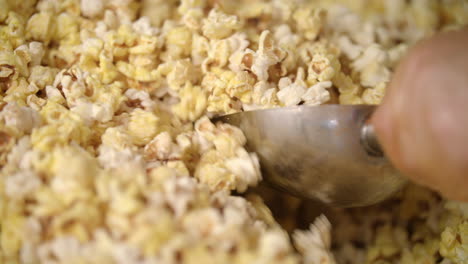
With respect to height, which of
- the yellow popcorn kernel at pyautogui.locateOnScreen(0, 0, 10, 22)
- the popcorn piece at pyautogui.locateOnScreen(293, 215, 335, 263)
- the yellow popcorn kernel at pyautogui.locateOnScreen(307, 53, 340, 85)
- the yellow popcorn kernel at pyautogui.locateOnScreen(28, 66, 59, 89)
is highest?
the yellow popcorn kernel at pyautogui.locateOnScreen(0, 0, 10, 22)

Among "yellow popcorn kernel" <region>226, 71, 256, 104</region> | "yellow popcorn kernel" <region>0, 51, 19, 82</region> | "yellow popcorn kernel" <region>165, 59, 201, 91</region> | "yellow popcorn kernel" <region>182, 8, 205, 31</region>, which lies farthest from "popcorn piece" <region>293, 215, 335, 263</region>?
"yellow popcorn kernel" <region>0, 51, 19, 82</region>

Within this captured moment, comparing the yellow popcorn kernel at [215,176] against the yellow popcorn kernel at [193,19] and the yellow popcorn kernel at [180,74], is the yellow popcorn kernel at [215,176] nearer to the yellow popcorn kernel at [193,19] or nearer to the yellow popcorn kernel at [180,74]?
the yellow popcorn kernel at [180,74]

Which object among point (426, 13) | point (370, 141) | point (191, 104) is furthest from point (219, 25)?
point (426, 13)

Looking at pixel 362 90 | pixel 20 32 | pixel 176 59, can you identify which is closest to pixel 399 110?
pixel 362 90

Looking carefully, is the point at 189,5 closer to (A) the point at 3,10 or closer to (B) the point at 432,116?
(A) the point at 3,10

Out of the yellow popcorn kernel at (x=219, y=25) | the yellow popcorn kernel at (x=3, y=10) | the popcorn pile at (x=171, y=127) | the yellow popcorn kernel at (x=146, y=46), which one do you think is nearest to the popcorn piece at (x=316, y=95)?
the popcorn pile at (x=171, y=127)

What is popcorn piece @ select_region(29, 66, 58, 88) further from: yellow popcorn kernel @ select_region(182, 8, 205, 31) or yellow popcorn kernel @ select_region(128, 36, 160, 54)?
yellow popcorn kernel @ select_region(182, 8, 205, 31)

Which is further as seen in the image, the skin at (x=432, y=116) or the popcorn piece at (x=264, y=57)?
the popcorn piece at (x=264, y=57)
